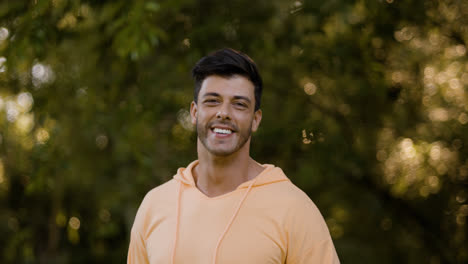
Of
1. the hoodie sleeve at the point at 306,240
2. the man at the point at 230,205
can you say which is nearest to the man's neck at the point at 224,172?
the man at the point at 230,205

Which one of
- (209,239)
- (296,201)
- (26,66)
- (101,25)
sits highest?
(101,25)

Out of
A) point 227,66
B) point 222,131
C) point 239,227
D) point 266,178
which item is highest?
point 227,66

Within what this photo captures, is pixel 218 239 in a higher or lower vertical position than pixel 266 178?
lower

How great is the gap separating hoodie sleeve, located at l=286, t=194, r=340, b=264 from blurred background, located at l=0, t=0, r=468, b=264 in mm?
1683

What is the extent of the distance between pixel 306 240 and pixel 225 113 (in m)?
0.58

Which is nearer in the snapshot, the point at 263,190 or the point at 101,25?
the point at 263,190

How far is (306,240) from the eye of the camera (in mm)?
2031

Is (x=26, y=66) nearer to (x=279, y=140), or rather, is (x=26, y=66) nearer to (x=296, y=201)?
(x=279, y=140)

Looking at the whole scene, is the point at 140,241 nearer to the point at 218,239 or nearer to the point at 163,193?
the point at 163,193

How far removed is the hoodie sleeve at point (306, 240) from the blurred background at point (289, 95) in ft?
5.52

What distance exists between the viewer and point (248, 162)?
7.51ft

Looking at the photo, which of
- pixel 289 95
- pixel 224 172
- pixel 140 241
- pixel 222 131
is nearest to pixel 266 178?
pixel 224 172

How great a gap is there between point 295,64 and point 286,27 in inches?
13.6

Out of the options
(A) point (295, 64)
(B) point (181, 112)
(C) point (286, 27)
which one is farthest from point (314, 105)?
(B) point (181, 112)
